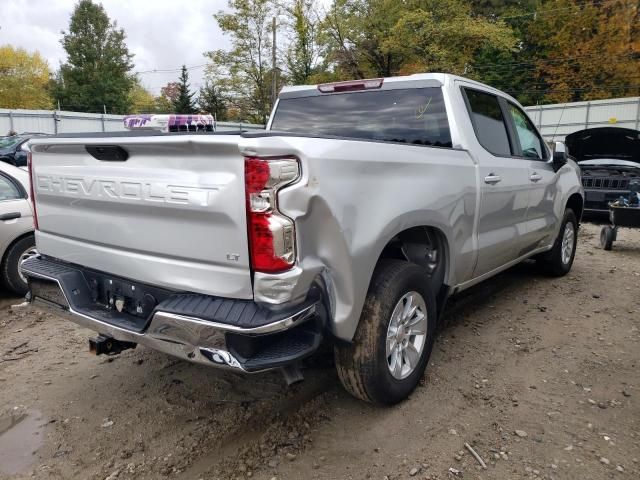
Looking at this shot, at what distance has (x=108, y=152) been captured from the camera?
2615mm

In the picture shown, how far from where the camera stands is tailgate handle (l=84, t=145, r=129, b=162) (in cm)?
255

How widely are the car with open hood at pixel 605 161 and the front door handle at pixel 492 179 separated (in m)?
6.23

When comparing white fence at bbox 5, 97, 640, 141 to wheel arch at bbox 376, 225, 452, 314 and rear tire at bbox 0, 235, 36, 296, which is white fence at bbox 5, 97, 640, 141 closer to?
rear tire at bbox 0, 235, 36, 296

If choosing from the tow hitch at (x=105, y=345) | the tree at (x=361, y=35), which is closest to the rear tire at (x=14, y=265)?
the tow hitch at (x=105, y=345)

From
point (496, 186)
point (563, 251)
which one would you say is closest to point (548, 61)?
point (563, 251)

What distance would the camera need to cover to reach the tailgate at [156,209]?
2213 mm

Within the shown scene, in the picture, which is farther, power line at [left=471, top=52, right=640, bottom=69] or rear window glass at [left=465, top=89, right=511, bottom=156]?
power line at [left=471, top=52, right=640, bottom=69]

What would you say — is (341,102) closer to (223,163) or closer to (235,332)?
(223,163)

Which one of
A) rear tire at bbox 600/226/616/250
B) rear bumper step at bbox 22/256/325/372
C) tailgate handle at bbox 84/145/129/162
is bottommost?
rear tire at bbox 600/226/616/250

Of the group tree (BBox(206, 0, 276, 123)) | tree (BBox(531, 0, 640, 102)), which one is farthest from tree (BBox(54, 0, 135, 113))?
tree (BBox(531, 0, 640, 102))

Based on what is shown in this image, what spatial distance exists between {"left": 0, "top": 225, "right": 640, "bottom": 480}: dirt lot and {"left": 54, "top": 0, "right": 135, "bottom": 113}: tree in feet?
169

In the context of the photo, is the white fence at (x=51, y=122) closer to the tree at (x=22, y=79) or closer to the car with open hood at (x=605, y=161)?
the car with open hood at (x=605, y=161)

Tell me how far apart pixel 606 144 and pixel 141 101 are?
62.9m

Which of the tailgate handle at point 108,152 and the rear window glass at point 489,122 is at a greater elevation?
the rear window glass at point 489,122
